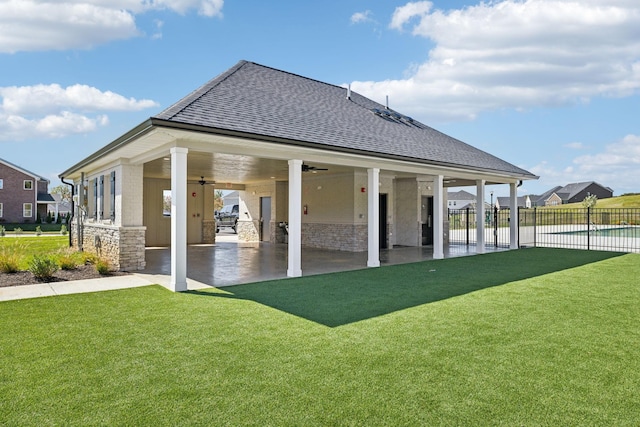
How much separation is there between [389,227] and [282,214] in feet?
17.7

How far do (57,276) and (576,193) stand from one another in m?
89.1

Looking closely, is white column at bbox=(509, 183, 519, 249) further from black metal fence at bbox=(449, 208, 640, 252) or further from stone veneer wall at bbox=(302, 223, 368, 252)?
stone veneer wall at bbox=(302, 223, 368, 252)

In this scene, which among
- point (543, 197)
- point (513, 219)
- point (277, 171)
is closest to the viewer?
point (277, 171)

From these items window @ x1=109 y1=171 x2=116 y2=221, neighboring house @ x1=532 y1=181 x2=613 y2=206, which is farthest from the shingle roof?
neighboring house @ x1=532 y1=181 x2=613 y2=206

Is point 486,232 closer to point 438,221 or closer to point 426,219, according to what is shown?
point 426,219

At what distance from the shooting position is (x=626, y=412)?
3.12 meters

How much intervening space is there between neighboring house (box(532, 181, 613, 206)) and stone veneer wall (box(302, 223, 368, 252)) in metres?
78.2

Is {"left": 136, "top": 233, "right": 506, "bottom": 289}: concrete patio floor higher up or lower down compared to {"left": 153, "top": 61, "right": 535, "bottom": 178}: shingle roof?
lower down

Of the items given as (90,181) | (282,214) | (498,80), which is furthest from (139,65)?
(498,80)

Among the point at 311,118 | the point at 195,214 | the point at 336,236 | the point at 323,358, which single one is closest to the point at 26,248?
the point at 195,214

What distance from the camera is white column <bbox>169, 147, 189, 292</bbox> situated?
759cm

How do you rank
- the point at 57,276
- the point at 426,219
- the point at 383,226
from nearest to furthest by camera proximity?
1. the point at 57,276
2. the point at 383,226
3. the point at 426,219

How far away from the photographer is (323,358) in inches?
166

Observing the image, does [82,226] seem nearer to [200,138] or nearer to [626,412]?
[200,138]
